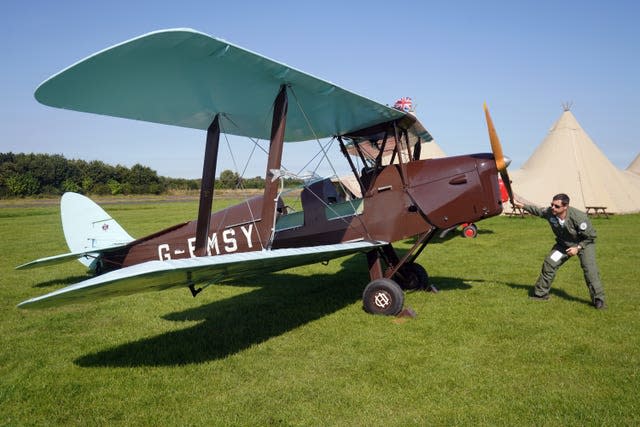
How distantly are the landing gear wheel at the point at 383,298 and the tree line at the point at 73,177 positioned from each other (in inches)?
2210

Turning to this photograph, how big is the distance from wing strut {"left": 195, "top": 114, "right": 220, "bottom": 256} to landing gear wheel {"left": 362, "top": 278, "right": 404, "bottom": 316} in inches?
89.8

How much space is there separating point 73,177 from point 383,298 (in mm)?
70148

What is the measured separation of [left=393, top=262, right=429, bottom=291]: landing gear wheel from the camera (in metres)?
7.12

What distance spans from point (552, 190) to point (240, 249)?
18014mm

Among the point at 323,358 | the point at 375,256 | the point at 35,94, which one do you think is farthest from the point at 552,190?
the point at 35,94

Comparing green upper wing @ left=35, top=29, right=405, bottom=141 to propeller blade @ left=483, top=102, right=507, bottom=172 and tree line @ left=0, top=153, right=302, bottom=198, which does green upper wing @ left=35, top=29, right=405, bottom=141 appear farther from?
tree line @ left=0, top=153, right=302, bottom=198

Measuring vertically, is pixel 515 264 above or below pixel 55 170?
below

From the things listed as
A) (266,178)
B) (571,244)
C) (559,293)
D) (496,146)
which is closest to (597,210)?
(559,293)

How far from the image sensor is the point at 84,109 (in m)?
5.20

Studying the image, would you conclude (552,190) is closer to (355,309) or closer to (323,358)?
(355,309)

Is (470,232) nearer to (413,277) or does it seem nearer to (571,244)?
(413,277)

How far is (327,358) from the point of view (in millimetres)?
4383

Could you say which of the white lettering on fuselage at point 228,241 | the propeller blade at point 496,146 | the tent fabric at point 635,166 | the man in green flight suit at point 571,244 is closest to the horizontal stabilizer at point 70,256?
the white lettering on fuselage at point 228,241

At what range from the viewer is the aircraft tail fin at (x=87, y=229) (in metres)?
8.05
